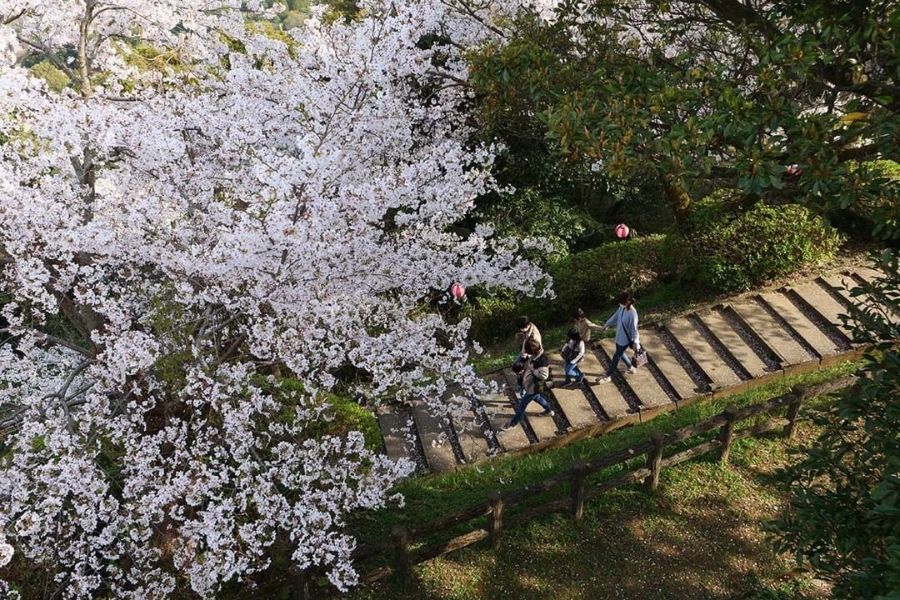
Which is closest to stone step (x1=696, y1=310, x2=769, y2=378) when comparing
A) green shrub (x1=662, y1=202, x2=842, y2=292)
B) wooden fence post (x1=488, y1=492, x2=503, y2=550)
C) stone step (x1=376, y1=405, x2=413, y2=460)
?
green shrub (x1=662, y1=202, x2=842, y2=292)

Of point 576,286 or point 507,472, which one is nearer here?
point 507,472

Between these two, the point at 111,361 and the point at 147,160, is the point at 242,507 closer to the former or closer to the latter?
the point at 111,361

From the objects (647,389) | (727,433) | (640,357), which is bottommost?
(727,433)

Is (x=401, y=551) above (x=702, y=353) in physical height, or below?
above

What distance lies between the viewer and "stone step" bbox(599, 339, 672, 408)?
29.6 feet

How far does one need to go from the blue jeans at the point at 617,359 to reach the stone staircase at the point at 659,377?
0.60 feet

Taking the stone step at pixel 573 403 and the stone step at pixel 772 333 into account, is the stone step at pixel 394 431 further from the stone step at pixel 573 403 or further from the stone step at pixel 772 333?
the stone step at pixel 772 333

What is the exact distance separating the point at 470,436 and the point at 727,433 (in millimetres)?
3658

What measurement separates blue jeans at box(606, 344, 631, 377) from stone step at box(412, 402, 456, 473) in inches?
115

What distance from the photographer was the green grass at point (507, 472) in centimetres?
760

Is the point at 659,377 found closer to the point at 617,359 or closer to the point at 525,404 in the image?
the point at 617,359

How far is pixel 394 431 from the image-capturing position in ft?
30.3

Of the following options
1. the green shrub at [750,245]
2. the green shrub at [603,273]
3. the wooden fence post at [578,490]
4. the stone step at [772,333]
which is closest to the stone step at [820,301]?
the stone step at [772,333]

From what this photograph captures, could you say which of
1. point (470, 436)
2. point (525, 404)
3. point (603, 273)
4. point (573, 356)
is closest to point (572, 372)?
point (573, 356)
